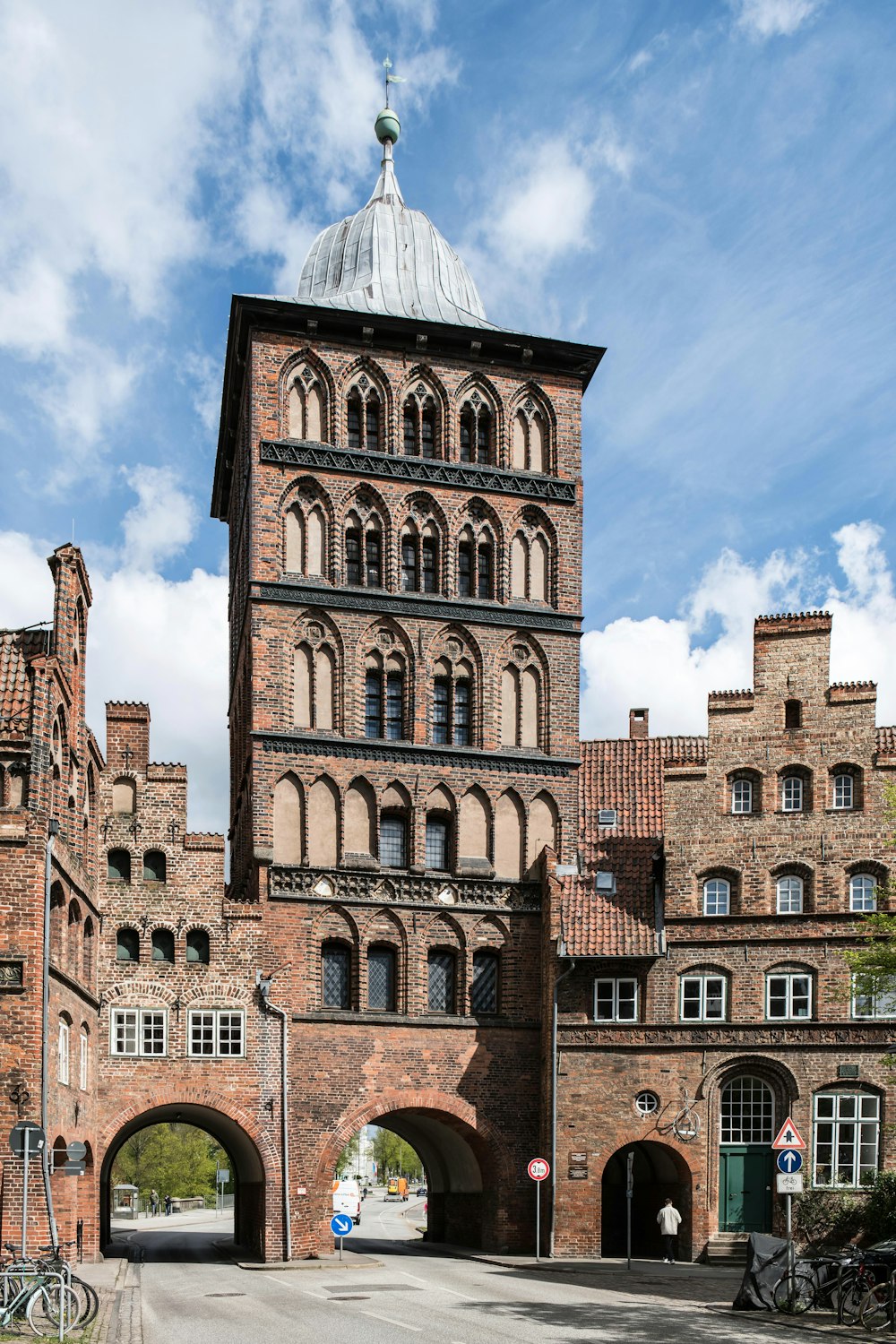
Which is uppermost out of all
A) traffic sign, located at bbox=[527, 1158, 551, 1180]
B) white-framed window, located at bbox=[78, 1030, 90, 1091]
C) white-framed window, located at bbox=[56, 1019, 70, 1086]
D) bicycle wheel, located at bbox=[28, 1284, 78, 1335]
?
white-framed window, located at bbox=[56, 1019, 70, 1086]

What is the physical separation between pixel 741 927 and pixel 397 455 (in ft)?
49.3

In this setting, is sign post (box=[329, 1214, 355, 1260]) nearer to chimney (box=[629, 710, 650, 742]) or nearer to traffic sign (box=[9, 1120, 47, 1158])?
traffic sign (box=[9, 1120, 47, 1158])

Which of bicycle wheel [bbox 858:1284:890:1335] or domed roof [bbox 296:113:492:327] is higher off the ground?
domed roof [bbox 296:113:492:327]

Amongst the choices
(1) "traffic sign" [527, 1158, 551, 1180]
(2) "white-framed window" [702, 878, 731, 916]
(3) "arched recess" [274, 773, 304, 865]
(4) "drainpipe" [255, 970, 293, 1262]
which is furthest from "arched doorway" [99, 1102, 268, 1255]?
(2) "white-framed window" [702, 878, 731, 916]

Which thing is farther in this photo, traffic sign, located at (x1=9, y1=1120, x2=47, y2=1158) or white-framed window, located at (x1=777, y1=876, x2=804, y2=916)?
white-framed window, located at (x1=777, y1=876, x2=804, y2=916)

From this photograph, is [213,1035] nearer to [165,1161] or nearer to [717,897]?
[717,897]

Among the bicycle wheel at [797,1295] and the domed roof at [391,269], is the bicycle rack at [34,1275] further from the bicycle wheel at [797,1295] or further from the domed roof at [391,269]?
the domed roof at [391,269]

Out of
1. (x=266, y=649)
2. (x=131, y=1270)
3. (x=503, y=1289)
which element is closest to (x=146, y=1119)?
(x=131, y=1270)

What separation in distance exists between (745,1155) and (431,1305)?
14.6 meters

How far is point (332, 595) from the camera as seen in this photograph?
138 ft

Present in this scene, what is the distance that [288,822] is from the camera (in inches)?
1598

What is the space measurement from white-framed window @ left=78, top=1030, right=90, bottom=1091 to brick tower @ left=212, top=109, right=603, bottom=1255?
4.43 meters

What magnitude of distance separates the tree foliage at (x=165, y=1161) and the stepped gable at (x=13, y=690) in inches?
2144

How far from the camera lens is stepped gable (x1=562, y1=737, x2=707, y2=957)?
39812mm
